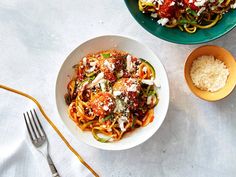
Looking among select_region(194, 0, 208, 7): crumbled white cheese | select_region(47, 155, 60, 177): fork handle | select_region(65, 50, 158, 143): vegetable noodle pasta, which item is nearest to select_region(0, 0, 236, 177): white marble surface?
select_region(47, 155, 60, 177): fork handle

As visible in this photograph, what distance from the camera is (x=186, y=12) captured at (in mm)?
1686

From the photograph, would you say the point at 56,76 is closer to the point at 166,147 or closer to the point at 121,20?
the point at 121,20

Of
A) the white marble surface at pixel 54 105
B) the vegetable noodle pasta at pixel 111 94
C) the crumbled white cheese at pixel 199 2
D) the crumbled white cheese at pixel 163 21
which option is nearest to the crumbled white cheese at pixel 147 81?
the vegetable noodle pasta at pixel 111 94

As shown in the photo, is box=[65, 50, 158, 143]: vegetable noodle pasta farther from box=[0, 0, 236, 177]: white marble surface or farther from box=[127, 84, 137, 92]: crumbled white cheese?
box=[0, 0, 236, 177]: white marble surface

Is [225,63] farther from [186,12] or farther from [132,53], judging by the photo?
[132,53]

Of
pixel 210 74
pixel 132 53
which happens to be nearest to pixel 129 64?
pixel 132 53

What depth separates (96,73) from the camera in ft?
5.60

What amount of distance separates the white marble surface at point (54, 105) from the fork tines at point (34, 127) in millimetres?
40

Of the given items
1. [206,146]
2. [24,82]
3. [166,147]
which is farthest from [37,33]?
[206,146]

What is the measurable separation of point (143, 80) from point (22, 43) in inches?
26.1

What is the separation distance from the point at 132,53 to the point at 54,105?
476 mm

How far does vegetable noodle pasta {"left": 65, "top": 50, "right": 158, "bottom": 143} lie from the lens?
1642 mm

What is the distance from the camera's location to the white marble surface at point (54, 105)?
1783 mm

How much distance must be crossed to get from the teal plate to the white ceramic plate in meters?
0.10
